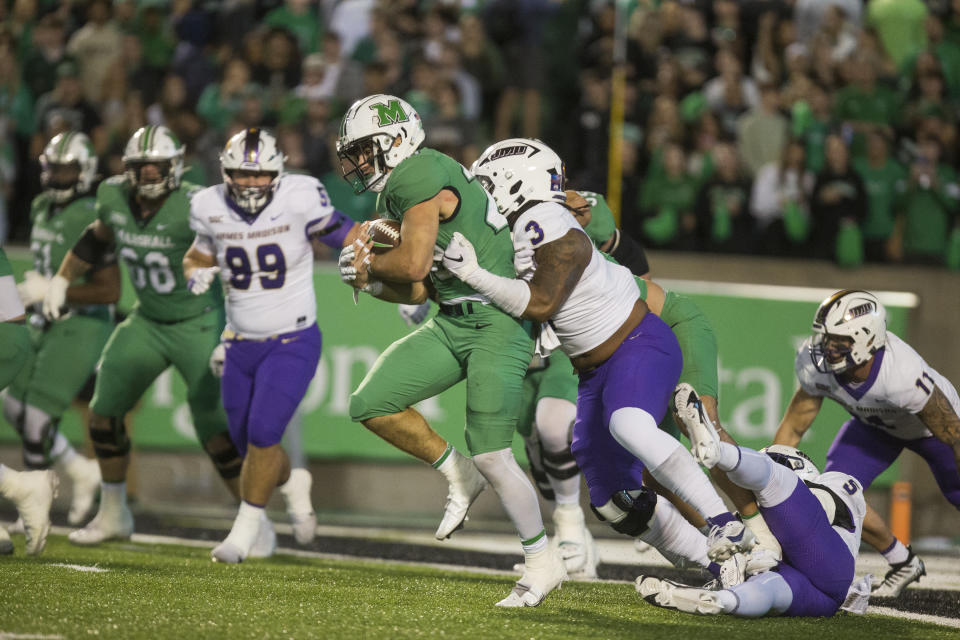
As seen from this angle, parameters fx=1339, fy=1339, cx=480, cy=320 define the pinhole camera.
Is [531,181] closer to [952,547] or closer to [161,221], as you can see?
[161,221]

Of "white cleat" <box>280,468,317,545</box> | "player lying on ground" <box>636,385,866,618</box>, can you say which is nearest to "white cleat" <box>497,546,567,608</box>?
"player lying on ground" <box>636,385,866,618</box>

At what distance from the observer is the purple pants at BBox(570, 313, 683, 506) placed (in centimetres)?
502

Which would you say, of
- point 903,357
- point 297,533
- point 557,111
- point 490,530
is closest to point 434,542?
point 490,530

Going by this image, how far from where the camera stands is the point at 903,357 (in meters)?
5.95

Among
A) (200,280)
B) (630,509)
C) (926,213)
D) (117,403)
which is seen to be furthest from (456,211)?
(926,213)

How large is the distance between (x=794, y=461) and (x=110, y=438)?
3.75 m

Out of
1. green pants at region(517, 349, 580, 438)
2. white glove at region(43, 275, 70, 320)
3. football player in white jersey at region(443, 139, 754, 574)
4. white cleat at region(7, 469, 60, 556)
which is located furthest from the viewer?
white glove at region(43, 275, 70, 320)

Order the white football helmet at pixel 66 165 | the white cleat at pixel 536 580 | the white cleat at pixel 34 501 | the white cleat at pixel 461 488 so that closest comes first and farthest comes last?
1. the white cleat at pixel 536 580
2. the white cleat at pixel 461 488
3. the white cleat at pixel 34 501
4. the white football helmet at pixel 66 165

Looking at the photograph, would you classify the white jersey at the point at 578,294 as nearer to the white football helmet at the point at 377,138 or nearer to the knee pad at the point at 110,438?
the white football helmet at the point at 377,138

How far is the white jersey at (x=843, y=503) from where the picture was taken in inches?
203

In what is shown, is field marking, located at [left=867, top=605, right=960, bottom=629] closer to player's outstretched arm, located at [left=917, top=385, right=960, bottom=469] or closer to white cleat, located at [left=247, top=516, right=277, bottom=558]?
player's outstretched arm, located at [left=917, top=385, right=960, bottom=469]

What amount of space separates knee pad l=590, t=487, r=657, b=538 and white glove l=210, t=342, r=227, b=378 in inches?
89.7

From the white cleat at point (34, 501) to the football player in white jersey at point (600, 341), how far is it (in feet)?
7.97

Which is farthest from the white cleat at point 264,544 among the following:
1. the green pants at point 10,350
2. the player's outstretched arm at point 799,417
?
the player's outstretched arm at point 799,417
